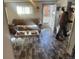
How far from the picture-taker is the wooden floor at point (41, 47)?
127 centimetres

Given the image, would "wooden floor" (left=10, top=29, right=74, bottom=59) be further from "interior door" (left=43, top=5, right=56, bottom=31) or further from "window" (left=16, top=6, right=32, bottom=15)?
"window" (left=16, top=6, right=32, bottom=15)

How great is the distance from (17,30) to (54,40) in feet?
1.33

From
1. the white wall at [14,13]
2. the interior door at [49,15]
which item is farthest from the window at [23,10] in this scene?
the interior door at [49,15]

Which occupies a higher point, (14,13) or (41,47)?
(14,13)

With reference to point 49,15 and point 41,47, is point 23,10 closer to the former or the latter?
point 49,15

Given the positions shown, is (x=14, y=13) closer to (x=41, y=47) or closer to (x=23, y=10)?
(x=23, y=10)

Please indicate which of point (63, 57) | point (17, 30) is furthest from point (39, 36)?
point (63, 57)

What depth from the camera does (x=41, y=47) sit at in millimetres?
1267

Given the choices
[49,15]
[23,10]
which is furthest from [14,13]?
[49,15]

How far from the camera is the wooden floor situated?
127cm

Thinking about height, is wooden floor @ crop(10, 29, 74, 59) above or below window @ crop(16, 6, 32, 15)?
below

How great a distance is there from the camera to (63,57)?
131 cm

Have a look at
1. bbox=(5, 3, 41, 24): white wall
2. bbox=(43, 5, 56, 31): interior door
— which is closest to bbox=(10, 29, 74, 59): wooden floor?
bbox=(43, 5, 56, 31): interior door
